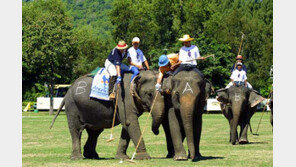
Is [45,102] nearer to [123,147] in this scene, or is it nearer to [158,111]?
[123,147]

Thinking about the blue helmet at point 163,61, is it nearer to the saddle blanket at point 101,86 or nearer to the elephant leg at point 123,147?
the saddle blanket at point 101,86

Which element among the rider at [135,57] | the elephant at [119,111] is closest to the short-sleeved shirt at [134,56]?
the rider at [135,57]

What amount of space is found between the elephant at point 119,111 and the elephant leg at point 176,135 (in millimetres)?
346

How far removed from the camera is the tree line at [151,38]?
228 feet

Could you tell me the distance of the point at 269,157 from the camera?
743 inches

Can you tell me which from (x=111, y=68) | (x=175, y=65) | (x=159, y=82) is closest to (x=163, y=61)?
(x=175, y=65)

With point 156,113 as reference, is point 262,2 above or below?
above

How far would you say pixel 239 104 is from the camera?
27.0 meters

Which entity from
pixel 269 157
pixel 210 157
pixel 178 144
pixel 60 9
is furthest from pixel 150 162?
pixel 60 9

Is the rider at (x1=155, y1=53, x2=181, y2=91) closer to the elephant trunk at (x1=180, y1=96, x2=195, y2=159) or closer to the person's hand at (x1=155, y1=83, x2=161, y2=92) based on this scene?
the person's hand at (x1=155, y1=83, x2=161, y2=92)

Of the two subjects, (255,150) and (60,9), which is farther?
(60,9)

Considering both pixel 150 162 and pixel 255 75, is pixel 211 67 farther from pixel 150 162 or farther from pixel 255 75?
pixel 150 162

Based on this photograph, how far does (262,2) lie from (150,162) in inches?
4511

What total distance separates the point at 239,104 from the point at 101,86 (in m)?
8.77
